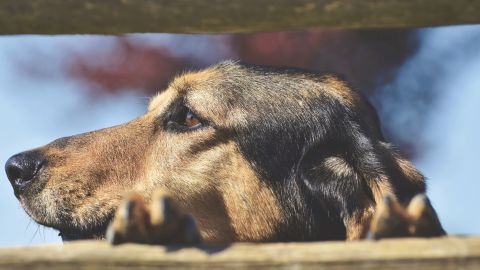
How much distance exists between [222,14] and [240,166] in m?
1.82

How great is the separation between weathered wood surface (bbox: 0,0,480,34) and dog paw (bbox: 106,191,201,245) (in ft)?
1.70

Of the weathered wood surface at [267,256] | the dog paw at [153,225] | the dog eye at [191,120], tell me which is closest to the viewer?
the weathered wood surface at [267,256]

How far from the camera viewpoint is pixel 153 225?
2105mm

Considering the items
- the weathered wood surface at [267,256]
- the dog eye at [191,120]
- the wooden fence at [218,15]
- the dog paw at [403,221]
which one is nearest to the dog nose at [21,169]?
the dog eye at [191,120]

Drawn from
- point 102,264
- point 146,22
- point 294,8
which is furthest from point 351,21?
point 102,264

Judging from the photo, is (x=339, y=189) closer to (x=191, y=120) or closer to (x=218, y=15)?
(x=191, y=120)

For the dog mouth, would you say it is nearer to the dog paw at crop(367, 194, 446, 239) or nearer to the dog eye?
the dog eye

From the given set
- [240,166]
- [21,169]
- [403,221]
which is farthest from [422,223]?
[21,169]

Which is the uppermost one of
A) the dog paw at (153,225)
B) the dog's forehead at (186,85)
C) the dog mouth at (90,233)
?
the dog's forehead at (186,85)

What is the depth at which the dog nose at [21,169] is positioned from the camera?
3857 mm

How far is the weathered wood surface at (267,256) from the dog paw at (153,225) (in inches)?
4.0

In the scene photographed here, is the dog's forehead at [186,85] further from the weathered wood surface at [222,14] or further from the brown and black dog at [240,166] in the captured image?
the weathered wood surface at [222,14]

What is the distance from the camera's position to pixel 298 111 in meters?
4.14

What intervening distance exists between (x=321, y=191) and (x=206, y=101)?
862 millimetres
